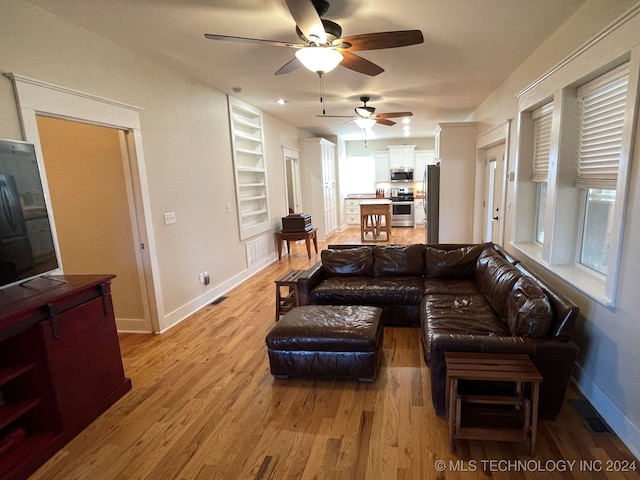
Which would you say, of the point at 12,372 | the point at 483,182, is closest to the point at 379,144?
the point at 483,182

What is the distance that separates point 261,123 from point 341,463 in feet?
16.8

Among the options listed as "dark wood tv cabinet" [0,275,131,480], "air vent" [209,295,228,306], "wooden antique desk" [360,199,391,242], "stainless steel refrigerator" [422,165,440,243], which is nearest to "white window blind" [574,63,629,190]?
"stainless steel refrigerator" [422,165,440,243]

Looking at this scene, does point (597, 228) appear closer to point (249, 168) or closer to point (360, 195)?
point (249, 168)

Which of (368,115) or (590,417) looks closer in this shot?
(590,417)

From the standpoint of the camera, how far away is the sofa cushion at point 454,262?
11.1 feet

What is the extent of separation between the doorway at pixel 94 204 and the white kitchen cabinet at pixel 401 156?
26.7 ft

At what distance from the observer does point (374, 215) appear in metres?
7.91

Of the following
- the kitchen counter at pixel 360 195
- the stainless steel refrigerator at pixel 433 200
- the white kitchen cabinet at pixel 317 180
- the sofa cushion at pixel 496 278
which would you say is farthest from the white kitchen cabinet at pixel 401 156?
the sofa cushion at pixel 496 278

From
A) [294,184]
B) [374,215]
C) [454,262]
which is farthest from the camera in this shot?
[374,215]

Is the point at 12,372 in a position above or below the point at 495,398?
above

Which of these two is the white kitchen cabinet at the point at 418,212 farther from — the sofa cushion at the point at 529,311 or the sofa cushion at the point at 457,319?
the sofa cushion at the point at 529,311

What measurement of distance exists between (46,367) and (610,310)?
3.19 metres

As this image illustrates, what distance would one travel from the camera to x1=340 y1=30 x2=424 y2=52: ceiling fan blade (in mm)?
2105

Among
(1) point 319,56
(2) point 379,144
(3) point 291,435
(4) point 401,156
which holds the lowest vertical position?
(3) point 291,435
